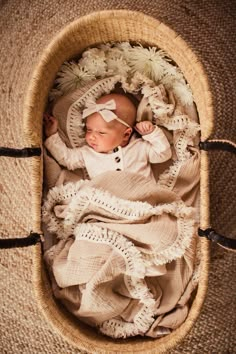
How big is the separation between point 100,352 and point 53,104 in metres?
0.71

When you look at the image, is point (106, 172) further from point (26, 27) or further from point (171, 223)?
point (26, 27)

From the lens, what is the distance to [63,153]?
5.17 ft

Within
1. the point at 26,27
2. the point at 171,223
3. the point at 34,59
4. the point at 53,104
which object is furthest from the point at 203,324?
the point at 26,27

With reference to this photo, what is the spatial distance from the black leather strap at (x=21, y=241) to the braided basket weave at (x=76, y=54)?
0.05 ft

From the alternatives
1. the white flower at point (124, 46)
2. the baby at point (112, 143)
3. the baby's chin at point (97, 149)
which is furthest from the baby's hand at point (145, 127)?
the white flower at point (124, 46)

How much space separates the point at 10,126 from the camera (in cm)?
158

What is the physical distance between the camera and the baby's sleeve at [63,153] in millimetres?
1567

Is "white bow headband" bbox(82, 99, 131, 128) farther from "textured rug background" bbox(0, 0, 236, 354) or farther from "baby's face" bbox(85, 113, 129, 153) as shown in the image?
"textured rug background" bbox(0, 0, 236, 354)

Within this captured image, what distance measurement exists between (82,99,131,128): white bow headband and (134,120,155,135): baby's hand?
0.03m

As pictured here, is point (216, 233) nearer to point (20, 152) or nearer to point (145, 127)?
point (145, 127)

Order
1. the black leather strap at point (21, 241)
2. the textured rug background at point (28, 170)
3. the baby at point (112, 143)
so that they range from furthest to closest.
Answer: the baby at point (112, 143) < the textured rug background at point (28, 170) < the black leather strap at point (21, 241)

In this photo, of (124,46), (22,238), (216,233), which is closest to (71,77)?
(124,46)

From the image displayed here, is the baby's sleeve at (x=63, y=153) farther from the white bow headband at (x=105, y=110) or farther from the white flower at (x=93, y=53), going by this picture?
the white flower at (x=93, y=53)

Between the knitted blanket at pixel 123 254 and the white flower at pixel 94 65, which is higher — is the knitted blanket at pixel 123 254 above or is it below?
below
